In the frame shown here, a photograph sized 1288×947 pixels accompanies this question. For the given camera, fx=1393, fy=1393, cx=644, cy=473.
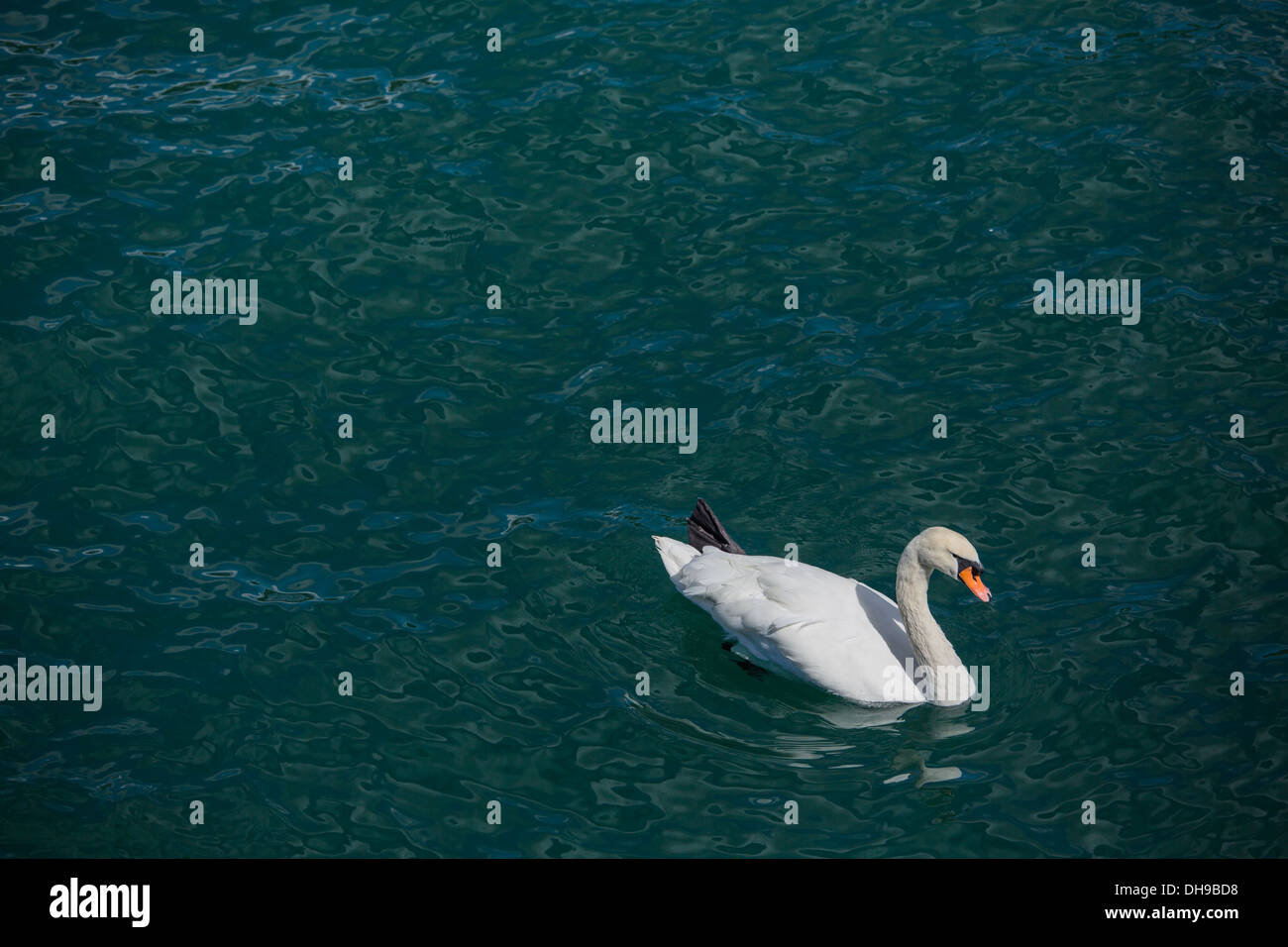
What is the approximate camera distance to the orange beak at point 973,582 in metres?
11.3

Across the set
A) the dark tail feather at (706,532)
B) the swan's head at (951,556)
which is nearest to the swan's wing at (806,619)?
the dark tail feather at (706,532)

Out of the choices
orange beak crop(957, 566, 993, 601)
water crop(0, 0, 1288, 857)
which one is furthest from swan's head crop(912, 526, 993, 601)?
water crop(0, 0, 1288, 857)

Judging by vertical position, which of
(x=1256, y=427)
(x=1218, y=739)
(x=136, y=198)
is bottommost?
(x=1218, y=739)

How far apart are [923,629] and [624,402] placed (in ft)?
13.2

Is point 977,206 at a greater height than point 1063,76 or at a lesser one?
lesser

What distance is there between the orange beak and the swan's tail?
236cm

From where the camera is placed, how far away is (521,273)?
15117 mm

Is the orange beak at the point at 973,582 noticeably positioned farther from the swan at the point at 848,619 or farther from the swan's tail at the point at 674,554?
the swan's tail at the point at 674,554

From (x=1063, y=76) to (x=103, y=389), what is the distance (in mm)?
11647

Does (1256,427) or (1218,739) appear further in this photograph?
(1256,427)

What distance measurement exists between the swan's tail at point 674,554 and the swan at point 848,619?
109mm

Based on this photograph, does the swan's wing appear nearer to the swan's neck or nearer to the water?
the swan's neck
